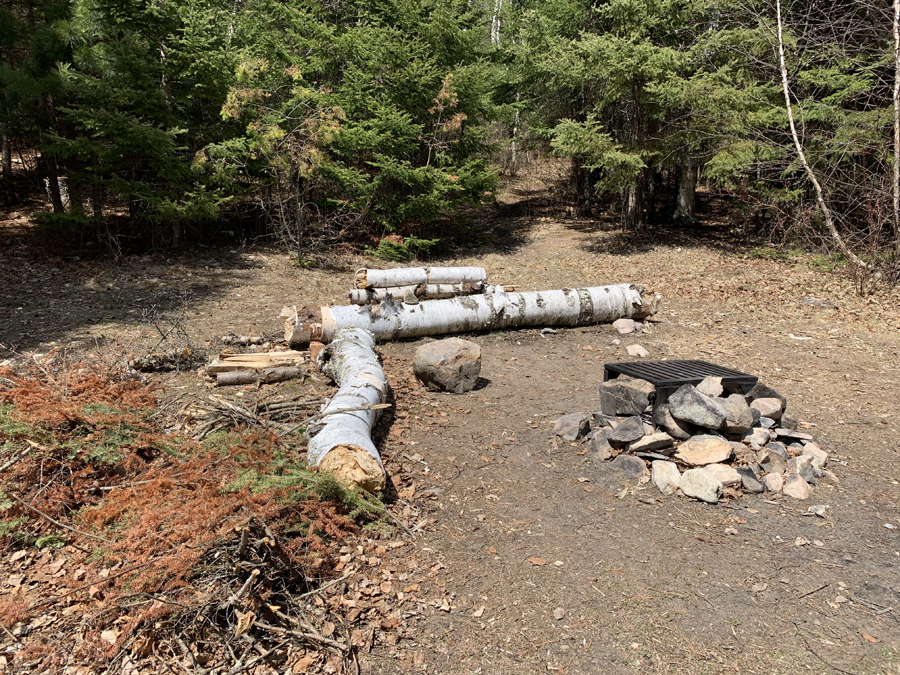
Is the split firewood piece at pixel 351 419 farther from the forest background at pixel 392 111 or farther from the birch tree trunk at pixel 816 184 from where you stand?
the birch tree trunk at pixel 816 184

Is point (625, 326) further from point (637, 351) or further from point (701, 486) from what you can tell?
point (701, 486)

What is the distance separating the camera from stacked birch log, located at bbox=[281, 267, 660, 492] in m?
5.54

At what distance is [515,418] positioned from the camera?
593cm

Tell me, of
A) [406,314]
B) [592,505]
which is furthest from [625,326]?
[592,505]

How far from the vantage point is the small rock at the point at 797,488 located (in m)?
4.36

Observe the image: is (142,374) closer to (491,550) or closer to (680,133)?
(491,550)

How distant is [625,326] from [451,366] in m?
4.03

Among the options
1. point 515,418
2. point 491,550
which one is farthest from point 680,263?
point 491,550

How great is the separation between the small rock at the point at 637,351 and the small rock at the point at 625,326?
2.64 feet

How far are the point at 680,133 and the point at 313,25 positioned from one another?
9.63 metres

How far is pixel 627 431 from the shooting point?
4.92 m

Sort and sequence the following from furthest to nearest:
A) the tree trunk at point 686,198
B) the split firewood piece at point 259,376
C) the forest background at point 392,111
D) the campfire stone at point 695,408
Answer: the tree trunk at point 686,198 < the forest background at point 392,111 < the split firewood piece at point 259,376 < the campfire stone at point 695,408

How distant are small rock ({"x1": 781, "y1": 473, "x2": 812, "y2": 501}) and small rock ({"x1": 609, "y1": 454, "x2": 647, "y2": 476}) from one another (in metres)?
1.10

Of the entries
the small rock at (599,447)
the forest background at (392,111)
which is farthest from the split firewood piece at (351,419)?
the forest background at (392,111)
